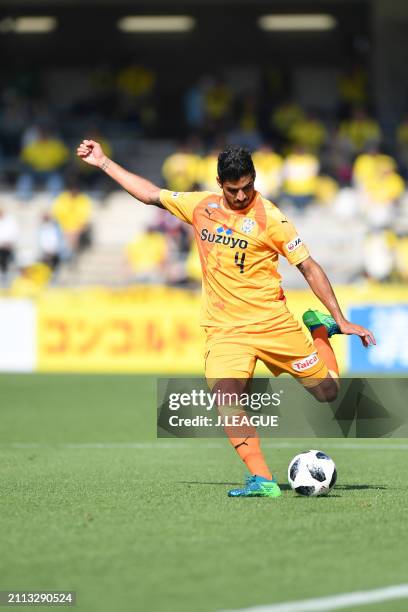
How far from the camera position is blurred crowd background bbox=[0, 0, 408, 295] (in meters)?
23.2

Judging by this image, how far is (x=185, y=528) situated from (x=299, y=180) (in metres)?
17.6

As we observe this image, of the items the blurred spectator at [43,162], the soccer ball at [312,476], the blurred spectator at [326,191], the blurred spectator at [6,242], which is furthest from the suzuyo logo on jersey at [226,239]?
the blurred spectator at [43,162]

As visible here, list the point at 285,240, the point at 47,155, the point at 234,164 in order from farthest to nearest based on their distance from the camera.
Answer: the point at 47,155
the point at 285,240
the point at 234,164

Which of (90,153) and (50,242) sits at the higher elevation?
(50,242)

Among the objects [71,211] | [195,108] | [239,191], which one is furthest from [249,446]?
[195,108]

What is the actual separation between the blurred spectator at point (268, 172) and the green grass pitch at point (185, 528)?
1238 cm

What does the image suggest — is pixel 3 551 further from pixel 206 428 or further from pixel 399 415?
pixel 399 415

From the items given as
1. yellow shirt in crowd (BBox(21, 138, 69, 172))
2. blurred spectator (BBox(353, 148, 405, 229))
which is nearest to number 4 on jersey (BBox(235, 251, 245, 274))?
blurred spectator (BBox(353, 148, 405, 229))

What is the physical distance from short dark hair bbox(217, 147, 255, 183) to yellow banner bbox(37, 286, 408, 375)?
11571 mm

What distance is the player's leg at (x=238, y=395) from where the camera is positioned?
811cm

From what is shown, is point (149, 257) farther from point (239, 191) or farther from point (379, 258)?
point (239, 191)

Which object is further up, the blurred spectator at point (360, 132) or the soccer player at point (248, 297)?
the blurred spectator at point (360, 132)

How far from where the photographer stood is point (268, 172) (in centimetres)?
2422

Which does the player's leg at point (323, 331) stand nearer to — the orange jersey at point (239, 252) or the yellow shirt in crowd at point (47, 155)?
the orange jersey at point (239, 252)
